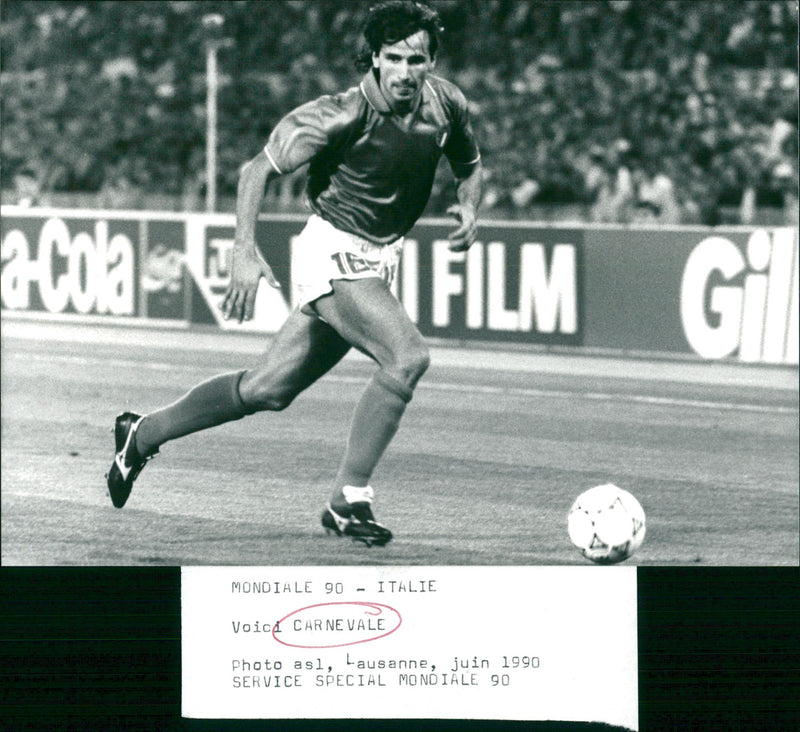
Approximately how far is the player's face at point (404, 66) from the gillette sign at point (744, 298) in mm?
4387

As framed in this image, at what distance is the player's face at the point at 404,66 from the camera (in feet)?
17.2

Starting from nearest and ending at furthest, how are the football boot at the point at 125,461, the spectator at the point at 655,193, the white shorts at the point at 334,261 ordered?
the white shorts at the point at 334,261 < the football boot at the point at 125,461 < the spectator at the point at 655,193

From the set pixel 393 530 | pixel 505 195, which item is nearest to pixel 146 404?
pixel 393 530

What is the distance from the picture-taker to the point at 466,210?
5.48 meters

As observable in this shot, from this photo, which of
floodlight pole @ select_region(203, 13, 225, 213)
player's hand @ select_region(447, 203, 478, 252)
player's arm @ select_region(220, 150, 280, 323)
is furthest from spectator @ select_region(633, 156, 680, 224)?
player's arm @ select_region(220, 150, 280, 323)

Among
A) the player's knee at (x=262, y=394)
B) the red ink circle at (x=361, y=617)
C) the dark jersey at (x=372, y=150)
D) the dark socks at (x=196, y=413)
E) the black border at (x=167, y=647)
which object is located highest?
the dark jersey at (x=372, y=150)

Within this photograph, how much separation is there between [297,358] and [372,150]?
721 mm

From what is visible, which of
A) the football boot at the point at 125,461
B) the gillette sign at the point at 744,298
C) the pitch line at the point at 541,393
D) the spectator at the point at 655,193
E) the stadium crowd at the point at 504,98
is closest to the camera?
the football boot at the point at 125,461

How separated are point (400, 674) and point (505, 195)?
6828mm

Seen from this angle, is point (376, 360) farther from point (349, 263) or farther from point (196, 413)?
point (196, 413)

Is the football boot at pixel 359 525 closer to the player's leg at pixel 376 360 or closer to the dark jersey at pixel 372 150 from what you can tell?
the player's leg at pixel 376 360

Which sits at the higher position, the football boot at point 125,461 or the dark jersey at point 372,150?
the dark jersey at point 372,150

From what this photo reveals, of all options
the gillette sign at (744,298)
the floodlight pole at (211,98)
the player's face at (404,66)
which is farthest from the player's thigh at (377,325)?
the gillette sign at (744,298)
